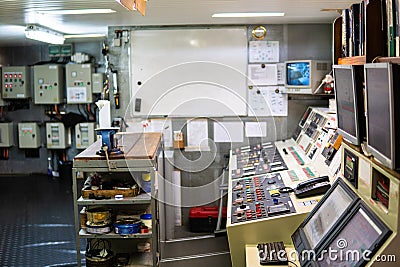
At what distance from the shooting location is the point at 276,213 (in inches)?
131

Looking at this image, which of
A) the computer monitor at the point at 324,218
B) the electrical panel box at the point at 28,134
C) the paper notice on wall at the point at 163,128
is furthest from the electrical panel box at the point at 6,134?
the computer monitor at the point at 324,218

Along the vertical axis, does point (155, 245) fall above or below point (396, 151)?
below

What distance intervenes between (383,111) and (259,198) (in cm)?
195

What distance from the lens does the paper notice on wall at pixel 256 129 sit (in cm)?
626

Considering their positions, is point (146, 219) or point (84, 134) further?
point (84, 134)

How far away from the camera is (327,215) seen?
2895 millimetres

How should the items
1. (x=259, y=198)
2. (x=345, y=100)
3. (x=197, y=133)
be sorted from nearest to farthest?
Result: (x=345, y=100)
(x=259, y=198)
(x=197, y=133)

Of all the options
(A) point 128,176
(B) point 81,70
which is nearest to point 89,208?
(A) point 128,176

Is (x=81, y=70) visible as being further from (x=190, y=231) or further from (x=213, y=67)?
(x=190, y=231)

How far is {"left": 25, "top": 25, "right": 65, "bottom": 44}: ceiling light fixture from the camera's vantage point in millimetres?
5734

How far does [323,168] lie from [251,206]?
822mm

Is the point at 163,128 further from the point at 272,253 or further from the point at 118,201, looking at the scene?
the point at 272,253

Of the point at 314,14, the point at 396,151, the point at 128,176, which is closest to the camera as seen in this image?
the point at 396,151

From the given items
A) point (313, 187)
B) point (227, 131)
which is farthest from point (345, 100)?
point (227, 131)
